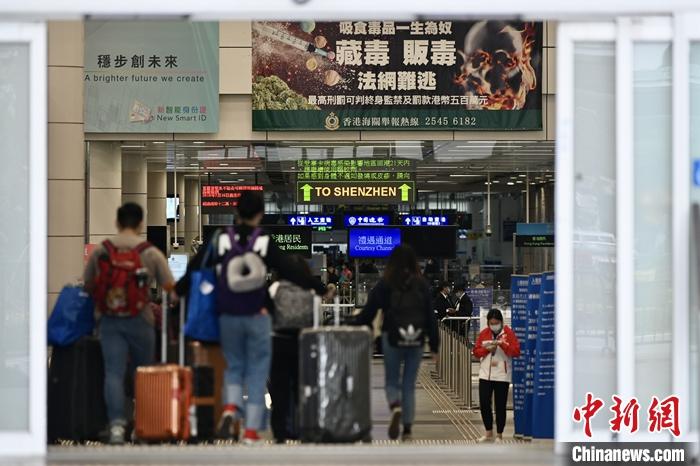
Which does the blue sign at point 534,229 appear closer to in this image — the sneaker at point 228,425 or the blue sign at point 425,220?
the blue sign at point 425,220

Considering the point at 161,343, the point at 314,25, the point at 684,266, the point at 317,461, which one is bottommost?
the point at 317,461

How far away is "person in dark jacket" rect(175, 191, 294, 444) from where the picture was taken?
7785 mm

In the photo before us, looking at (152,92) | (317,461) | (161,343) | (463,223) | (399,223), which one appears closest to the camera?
(317,461)

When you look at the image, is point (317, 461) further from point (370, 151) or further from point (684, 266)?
point (370, 151)

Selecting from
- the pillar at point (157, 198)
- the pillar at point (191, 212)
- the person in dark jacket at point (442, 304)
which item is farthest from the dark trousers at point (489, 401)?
the pillar at point (191, 212)

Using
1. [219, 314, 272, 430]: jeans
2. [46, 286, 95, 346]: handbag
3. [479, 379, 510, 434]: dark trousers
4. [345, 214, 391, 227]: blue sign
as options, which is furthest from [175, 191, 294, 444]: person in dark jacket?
[345, 214, 391, 227]: blue sign

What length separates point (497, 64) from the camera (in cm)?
1593

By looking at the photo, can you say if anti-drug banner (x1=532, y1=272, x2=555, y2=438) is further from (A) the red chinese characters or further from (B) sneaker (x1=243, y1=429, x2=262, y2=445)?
(B) sneaker (x1=243, y1=429, x2=262, y2=445)

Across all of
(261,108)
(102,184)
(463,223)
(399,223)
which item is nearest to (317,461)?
(261,108)

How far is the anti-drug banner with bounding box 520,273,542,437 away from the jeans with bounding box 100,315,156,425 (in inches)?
198

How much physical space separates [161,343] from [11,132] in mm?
2080

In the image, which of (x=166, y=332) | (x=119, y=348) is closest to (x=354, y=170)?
(x=166, y=332)

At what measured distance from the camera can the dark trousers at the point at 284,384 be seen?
28.3 feet

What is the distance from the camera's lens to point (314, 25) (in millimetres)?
15750
